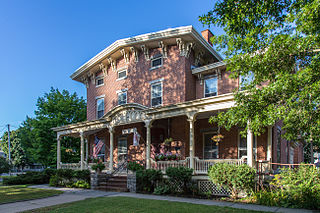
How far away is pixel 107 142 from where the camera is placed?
18.8 metres

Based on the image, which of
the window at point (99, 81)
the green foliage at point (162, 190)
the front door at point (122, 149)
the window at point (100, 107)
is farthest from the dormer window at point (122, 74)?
the green foliage at point (162, 190)

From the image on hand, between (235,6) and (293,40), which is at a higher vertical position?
(235,6)

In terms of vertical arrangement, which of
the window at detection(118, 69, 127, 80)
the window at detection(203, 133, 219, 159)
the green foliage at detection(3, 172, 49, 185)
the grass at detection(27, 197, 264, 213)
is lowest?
the green foliage at detection(3, 172, 49, 185)

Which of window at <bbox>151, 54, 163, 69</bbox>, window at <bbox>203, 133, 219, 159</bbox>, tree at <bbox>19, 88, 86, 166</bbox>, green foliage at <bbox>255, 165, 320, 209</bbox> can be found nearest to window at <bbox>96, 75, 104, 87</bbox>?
window at <bbox>151, 54, 163, 69</bbox>

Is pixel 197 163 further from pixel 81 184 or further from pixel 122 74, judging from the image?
pixel 122 74

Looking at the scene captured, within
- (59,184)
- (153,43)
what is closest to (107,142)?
(59,184)

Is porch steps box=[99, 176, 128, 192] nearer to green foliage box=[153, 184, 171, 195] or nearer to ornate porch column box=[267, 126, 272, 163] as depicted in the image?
green foliage box=[153, 184, 171, 195]

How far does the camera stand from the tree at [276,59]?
6.20m

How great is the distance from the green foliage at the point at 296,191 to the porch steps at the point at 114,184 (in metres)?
7.07

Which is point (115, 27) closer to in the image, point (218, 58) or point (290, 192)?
point (218, 58)

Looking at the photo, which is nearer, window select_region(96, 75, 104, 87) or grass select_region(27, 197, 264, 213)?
grass select_region(27, 197, 264, 213)

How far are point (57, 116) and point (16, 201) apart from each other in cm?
1574

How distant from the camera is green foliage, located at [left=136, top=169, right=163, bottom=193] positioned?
11.9 meters

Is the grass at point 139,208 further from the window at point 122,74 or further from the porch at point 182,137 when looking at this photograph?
the window at point 122,74
